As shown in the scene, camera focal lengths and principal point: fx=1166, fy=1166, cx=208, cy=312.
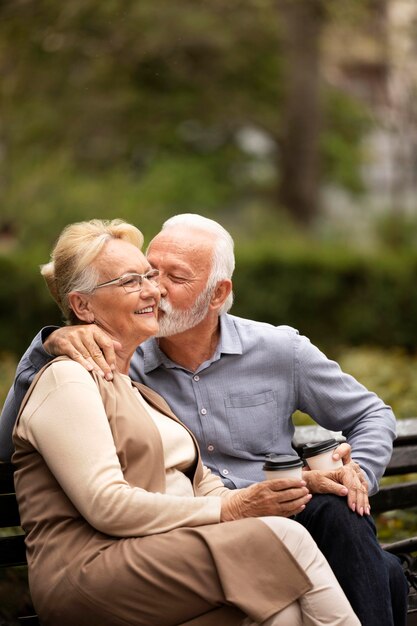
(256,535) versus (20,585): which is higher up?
(256,535)

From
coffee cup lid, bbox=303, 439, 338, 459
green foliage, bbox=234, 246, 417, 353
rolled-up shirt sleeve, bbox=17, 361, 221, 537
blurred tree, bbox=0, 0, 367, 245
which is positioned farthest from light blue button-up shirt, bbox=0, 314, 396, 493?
green foliage, bbox=234, 246, 417, 353

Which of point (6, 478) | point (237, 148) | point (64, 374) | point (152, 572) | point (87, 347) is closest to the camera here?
point (152, 572)

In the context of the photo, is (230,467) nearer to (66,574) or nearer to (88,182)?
(66,574)

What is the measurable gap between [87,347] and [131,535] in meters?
0.56

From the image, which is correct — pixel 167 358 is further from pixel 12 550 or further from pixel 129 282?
pixel 12 550

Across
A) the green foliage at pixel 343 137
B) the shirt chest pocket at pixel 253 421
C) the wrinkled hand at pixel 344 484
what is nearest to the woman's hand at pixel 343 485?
the wrinkled hand at pixel 344 484

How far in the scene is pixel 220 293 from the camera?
13.1 feet

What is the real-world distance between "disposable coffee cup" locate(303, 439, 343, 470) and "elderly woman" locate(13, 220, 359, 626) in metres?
0.31

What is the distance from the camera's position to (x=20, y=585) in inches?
184

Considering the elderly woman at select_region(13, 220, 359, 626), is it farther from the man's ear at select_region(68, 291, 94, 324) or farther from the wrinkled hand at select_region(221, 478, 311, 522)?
the man's ear at select_region(68, 291, 94, 324)

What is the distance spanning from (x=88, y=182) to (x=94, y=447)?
1478cm

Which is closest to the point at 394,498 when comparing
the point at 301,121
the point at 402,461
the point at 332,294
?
the point at 402,461

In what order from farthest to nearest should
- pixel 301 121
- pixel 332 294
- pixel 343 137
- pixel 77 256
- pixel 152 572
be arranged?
pixel 343 137, pixel 301 121, pixel 332 294, pixel 77 256, pixel 152 572

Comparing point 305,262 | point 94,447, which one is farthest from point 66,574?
point 305,262
